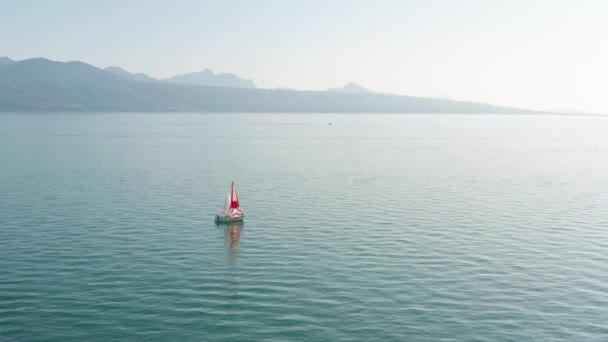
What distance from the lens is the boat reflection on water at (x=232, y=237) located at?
66.9 meters

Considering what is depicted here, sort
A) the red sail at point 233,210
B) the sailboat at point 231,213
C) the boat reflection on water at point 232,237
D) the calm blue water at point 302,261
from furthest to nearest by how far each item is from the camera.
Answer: the red sail at point 233,210 → the sailboat at point 231,213 → the boat reflection on water at point 232,237 → the calm blue water at point 302,261

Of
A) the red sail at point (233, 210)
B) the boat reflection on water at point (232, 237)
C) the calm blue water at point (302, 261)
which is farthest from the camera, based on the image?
the red sail at point (233, 210)

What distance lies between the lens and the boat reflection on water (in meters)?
66.9

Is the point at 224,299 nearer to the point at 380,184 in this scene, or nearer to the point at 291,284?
the point at 291,284

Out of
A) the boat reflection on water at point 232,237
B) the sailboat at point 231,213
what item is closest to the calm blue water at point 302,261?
the boat reflection on water at point 232,237

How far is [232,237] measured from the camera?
76.4m

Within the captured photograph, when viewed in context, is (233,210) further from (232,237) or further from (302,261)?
(302,261)

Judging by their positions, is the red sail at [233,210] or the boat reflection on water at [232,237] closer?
the boat reflection on water at [232,237]

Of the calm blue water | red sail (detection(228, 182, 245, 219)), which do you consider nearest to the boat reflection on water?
the calm blue water

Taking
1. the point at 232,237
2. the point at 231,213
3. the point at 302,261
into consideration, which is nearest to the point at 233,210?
the point at 231,213

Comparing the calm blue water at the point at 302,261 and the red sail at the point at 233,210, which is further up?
the red sail at the point at 233,210

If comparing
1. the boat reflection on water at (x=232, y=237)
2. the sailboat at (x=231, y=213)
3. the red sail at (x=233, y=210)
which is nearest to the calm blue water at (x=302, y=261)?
→ the boat reflection on water at (x=232, y=237)

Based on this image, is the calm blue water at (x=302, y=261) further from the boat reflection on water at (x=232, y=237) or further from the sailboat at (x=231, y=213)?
the sailboat at (x=231, y=213)

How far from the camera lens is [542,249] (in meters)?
72.1
